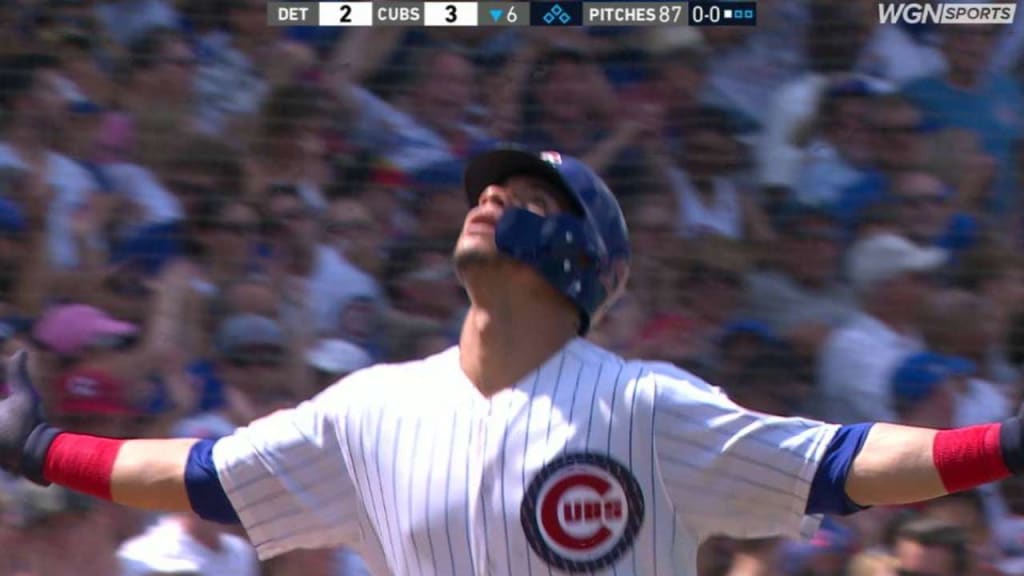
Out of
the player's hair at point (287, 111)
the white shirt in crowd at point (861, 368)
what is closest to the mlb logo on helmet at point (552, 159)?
the white shirt in crowd at point (861, 368)

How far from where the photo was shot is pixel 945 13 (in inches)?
179

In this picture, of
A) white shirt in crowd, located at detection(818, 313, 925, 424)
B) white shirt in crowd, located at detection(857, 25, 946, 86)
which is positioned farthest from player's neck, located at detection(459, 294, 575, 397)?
white shirt in crowd, located at detection(857, 25, 946, 86)

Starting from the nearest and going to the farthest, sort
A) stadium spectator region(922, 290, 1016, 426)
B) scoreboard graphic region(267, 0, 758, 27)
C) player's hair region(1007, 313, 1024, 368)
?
stadium spectator region(922, 290, 1016, 426) → player's hair region(1007, 313, 1024, 368) → scoreboard graphic region(267, 0, 758, 27)

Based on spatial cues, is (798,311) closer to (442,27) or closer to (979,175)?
(979,175)

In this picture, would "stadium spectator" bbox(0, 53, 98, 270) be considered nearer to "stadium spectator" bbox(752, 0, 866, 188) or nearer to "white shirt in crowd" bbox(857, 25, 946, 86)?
"stadium spectator" bbox(752, 0, 866, 188)

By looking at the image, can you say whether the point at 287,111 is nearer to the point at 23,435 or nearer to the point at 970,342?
the point at 970,342

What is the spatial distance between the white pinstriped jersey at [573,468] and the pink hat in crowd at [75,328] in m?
2.08

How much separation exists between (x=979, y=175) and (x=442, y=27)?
1540 millimetres

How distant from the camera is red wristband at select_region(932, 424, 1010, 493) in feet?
6.19

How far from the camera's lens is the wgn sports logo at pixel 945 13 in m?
4.46

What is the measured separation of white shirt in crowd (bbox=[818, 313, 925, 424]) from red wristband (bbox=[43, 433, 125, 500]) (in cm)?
228

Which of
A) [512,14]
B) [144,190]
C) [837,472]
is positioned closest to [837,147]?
[512,14]

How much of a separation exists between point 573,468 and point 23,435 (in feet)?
2.42

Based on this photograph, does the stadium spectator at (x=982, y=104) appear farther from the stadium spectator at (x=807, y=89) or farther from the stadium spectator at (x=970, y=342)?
the stadium spectator at (x=970, y=342)
